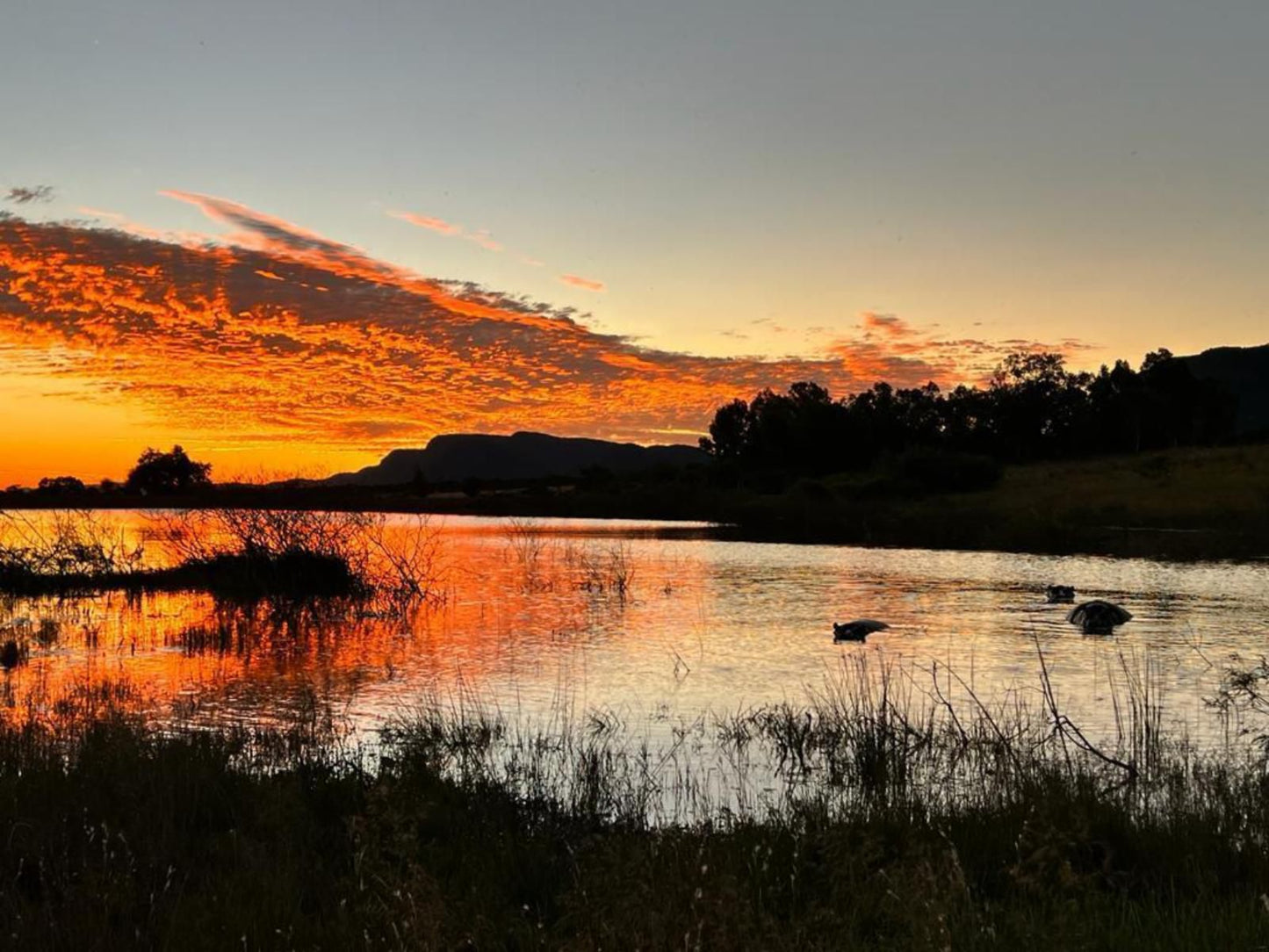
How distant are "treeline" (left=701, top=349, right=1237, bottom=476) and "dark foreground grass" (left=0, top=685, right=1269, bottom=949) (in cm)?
12662

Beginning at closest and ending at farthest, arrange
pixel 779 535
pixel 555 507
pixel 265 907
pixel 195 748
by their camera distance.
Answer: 1. pixel 265 907
2. pixel 195 748
3. pixel 779 535
4. pixel 555 507

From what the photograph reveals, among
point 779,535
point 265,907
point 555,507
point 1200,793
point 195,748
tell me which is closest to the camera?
point 265,907

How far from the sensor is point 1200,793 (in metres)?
10.5

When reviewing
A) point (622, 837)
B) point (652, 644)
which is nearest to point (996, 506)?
point (652, 644)

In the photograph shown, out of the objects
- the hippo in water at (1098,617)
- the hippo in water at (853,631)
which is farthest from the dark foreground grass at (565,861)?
the hippo in water at (1098,617)

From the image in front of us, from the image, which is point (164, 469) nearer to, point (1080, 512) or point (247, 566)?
point (247, 566)

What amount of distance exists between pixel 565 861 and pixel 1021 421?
468 feet

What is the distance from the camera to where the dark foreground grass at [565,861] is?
6230mm

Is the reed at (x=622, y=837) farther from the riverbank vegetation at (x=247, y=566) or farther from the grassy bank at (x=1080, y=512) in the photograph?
the grassy bank at (x=1080, y=512)

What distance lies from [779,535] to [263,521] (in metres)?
41.5

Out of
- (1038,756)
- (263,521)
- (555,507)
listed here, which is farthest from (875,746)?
(555,507)

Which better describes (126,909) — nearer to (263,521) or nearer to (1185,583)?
(263,521)

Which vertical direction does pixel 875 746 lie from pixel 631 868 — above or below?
below

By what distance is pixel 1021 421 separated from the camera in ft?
461
